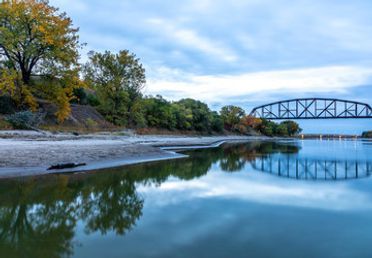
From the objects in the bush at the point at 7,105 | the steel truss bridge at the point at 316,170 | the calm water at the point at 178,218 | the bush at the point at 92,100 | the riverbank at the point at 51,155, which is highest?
the bush at the point at 92,100

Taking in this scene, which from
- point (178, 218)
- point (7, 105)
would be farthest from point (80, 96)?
point (178, 218)

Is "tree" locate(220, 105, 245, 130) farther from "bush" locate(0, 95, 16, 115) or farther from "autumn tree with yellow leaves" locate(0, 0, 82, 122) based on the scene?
"bush" locate(0, 95, 16, 115)

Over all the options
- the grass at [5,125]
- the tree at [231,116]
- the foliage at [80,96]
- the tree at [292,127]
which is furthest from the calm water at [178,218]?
the tree at [292,127]

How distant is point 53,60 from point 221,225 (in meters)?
27.0

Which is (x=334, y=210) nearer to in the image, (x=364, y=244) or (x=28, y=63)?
(x=364, y=244)

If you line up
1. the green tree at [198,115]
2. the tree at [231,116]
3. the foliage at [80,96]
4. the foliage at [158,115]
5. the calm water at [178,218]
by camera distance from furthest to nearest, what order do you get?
1. the tree at [231,116]
2. the green tree at [198,115]
3. the foliage at [158,115]
4. the foliage at [80,96]
5. the calm water at [178,218]

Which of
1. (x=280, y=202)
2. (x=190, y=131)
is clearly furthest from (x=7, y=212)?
(x=190, y=131)

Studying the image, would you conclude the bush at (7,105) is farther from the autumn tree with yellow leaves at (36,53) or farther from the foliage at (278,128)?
the foliage at (278,128)

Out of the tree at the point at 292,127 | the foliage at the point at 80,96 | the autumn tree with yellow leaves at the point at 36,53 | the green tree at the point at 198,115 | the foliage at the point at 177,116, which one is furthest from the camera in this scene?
the tree at the point at 292,127

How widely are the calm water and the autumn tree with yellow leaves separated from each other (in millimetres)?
18056

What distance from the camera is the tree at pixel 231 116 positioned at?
10254 cm

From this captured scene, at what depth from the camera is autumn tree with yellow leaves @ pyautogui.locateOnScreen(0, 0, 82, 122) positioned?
85.4 ft

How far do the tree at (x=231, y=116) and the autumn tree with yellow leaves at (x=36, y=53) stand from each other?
76.9 metres

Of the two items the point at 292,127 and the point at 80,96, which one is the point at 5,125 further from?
the point at 292,127
